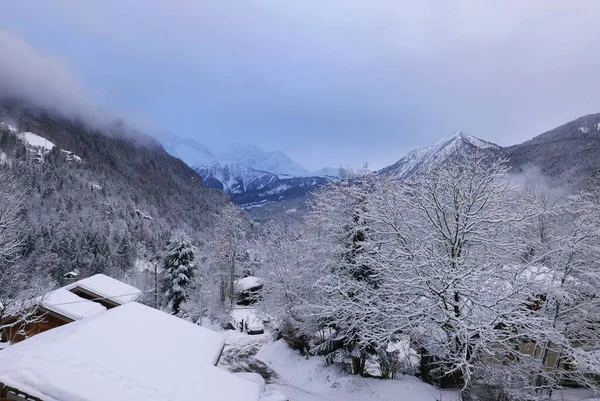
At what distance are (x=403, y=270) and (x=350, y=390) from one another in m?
8.48

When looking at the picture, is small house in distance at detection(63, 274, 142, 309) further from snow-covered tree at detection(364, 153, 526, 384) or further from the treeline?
snow-covered tree at detection(364, 153, 526, 384)

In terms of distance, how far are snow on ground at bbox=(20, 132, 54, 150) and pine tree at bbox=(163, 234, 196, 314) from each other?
470 feet

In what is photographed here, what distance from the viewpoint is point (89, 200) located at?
358ft

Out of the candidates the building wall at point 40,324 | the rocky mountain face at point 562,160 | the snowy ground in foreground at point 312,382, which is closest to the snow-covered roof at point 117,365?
the snowy ground in foreground at point 312,382

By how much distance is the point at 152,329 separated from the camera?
34.0 ft

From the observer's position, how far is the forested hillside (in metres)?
67.7

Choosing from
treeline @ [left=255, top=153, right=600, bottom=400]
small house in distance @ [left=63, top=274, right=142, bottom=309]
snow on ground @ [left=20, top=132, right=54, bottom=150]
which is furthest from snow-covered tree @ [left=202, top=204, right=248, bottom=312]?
snow on ground @ [left=20, top=132, right=54, bottom=150]

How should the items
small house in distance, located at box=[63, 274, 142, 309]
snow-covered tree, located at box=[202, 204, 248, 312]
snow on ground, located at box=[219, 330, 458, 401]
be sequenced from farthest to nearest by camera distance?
snow-covered tree, located at box=[202, 204, 248, 312] → small house in distance, located at box=[63, 274, 142, 309] → snow on ground, located at box=[219, 330, 458, 401]

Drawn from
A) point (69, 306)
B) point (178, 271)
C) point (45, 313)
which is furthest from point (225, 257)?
point (45, 313)

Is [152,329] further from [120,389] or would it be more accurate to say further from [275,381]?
[275,381]

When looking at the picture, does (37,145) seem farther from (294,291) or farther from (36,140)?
(294,291)

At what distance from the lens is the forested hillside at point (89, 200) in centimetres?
6769

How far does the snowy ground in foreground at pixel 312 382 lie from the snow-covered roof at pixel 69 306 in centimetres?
991

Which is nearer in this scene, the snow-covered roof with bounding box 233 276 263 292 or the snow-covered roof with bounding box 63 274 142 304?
the snow-covered roof with bounding box 63 274 142 304
